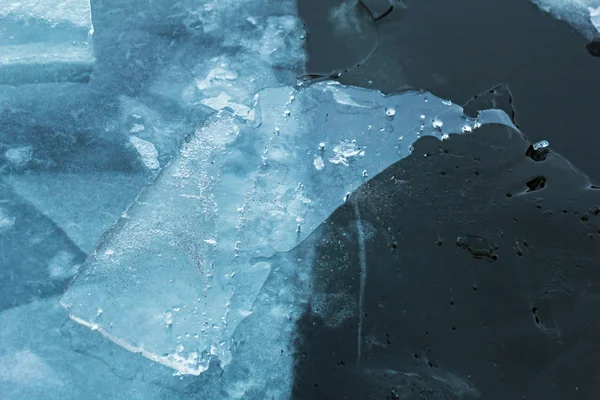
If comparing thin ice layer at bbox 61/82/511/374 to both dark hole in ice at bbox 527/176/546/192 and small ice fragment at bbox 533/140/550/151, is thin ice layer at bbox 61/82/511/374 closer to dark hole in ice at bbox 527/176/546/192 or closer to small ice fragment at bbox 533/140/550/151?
small ice fragment at bbox 533/140/550/151

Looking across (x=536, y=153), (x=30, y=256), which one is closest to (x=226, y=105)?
(x=30, y=256)

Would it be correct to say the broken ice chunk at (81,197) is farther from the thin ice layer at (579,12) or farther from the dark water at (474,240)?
the thin ice layer at (579,12)

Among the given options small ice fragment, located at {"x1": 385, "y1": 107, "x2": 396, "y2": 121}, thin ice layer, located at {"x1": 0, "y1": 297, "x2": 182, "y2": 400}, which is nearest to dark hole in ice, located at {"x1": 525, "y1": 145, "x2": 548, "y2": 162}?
small ice fragment, located at {"x1": 385, "y1": 107, "x2": 396, "y2": 121}

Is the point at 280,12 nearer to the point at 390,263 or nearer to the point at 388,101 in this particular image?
the point at 388,101

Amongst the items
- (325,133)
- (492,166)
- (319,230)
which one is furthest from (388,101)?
(319,230)

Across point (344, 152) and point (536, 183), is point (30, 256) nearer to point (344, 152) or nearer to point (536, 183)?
point (344, 152)

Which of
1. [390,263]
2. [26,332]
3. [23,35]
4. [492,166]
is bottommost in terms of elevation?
[26,332]
